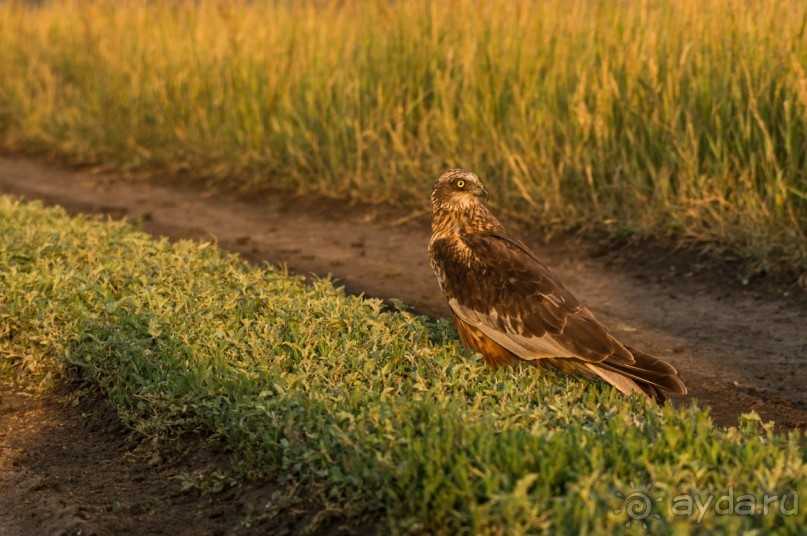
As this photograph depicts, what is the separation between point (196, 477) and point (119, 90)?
9.79 meters

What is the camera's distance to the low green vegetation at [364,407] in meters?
3.58

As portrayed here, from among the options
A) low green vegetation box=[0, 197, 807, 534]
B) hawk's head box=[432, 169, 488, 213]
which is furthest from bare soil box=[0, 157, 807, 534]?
hawk's head box=[432, 169, 488, 213]

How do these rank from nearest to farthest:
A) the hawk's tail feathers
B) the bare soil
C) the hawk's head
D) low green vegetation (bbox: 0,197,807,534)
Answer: low green vegetation (bbox: 0,197,807,534) → the bare soil → the hawk's tail feathers → the hawk's head

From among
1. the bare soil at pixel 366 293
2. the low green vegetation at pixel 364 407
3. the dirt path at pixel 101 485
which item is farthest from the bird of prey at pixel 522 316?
the dirt path at pixel 101 485

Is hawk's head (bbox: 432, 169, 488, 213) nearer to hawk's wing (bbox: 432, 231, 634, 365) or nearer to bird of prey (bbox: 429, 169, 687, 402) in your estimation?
bird of prey (bbox: 429, 169, 687, 402)

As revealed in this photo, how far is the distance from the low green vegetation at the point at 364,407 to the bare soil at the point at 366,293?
0.25 metres

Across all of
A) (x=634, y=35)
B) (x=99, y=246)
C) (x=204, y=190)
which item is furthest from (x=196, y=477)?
(x=204, y=190)

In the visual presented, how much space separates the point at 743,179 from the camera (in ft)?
25.8

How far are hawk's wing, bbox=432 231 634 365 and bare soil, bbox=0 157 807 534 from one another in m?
0.85

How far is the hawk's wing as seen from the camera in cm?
490

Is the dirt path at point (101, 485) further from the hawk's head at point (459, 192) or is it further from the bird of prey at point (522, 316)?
the hawk's head at point (459, 192)

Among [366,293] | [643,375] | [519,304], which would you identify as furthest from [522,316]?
[366,293]

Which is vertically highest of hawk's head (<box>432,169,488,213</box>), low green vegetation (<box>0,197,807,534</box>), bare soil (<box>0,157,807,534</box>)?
hawk's head (<box>432,169,488,213</box>)

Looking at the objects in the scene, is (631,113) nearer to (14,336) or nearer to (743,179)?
(743,179)
